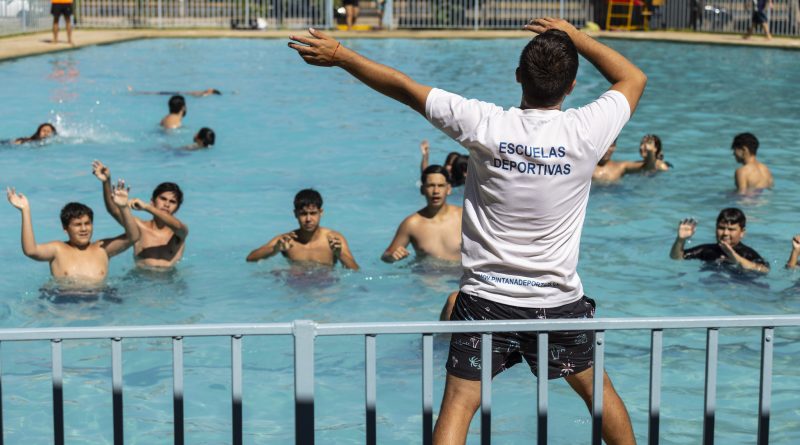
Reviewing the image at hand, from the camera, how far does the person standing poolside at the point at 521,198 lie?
14.3 ft

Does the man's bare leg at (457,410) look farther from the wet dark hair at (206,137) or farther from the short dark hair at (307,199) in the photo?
the wet dark hair at (206,137)

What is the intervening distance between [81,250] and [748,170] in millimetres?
7983

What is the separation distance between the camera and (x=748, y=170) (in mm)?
14234

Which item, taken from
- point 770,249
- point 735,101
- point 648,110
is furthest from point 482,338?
point 735,101

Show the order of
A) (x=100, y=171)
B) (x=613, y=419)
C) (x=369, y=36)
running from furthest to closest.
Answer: (x=369, y=36) → (x=100, y=171) → (x=613, y=419)

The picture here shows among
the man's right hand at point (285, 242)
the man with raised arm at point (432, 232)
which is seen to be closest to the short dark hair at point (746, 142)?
the man with raised arm at point (432, 232)

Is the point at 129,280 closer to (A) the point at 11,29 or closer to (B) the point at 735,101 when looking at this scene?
(B) the point at 735,101

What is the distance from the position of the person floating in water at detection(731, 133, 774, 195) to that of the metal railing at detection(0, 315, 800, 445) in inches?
399

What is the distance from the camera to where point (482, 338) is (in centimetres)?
409

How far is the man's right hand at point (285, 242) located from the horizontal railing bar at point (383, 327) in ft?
20.3

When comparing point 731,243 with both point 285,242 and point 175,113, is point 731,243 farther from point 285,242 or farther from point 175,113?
point 175,113

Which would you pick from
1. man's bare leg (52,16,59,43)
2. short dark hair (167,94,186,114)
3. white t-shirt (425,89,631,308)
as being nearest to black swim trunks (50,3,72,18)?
man's bare leg (52,16,59,43)

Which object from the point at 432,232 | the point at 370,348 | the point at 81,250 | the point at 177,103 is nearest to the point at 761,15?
the point at 177,103

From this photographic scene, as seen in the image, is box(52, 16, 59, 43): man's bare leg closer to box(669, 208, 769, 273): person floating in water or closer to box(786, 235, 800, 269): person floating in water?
box(669, 208, 769, 273): person floating in water
